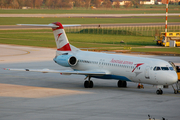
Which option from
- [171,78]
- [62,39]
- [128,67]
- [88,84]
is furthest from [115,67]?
[62,39]

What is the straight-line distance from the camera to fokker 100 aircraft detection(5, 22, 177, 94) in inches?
1072

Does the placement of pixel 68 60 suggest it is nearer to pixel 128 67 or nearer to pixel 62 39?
pixel 62 39

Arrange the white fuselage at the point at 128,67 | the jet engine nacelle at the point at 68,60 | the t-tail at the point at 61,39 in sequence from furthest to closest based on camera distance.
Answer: the t-tail at the point at 61,39 < the jet engine nacelle at the point at 68,60 < the white fuselage at the point at 128,67

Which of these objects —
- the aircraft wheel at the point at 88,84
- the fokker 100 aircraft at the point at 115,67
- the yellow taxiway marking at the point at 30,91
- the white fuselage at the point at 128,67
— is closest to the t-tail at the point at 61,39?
the fokker 100 aircraft at the point at 115,67

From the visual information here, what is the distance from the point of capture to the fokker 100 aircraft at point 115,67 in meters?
27.2

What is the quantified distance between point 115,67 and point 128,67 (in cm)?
139

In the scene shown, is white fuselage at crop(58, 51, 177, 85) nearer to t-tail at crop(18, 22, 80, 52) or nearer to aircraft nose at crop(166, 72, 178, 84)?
aircraft nose at crop(166, 72, 178, 84)

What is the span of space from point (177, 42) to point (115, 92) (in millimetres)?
41593

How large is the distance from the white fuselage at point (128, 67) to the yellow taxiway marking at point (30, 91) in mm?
3496

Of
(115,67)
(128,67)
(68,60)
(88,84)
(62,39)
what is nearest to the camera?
(128,67)

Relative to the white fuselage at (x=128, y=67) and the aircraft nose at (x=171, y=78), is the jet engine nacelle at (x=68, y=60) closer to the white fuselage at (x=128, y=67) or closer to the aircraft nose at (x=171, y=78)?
the white fuselage at (x=128, y=67)

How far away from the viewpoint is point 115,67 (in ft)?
98.3

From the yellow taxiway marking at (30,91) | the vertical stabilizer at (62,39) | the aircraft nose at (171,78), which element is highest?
the vertical stabilizer at (62,39)

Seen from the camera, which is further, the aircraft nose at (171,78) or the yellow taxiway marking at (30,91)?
the yellow taxiway marking at (30,91)
